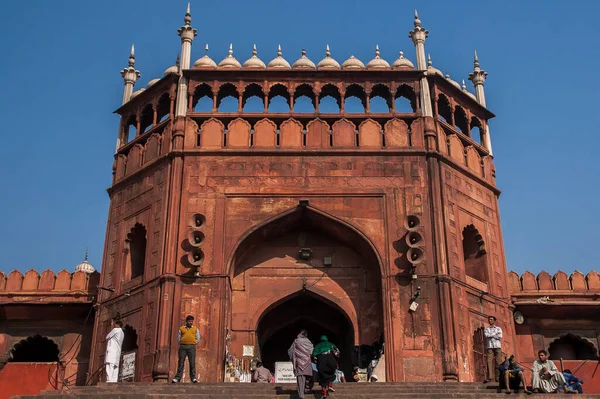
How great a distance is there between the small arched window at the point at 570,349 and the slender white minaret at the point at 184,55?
10.4 meters

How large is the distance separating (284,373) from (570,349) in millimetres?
8066

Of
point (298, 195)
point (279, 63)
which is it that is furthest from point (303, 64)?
point (298, 195)

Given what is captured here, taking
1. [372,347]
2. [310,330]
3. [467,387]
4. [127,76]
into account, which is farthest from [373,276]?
[127,76]

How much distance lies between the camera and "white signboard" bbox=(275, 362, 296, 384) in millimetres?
16562

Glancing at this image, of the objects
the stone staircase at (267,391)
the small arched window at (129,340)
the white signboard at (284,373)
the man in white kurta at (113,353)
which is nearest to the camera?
the stone staircase at (267,391)

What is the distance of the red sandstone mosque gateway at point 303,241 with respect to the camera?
17688 millimetres

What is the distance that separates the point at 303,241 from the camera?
1912 cm

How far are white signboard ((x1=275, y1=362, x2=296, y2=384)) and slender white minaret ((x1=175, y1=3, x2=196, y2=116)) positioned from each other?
20.9 feet

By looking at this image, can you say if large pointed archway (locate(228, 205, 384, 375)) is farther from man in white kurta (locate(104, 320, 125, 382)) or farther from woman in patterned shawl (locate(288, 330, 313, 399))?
woman in patterned shawl (locate(288, 330, 313, 399))

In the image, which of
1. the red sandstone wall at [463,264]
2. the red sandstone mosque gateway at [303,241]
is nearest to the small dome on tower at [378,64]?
the red sandstone mosque gateway at [303,241]

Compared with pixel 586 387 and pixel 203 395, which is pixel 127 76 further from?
pixel 586 387

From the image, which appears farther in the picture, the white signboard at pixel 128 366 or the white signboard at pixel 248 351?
the white signboard at pixel 248 351

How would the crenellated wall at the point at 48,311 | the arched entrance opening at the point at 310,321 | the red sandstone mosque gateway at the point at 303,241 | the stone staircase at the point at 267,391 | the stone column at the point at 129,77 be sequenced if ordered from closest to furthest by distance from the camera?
the stone staircase at the point at 267,391, the red sandstone mosque gateway at the point at 303,241, the arched entrance opening at the point at 310,321, the crenellated wall at the point at 48,311, the stone column at the point at 129,77

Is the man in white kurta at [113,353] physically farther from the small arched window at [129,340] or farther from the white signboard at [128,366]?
the small arched window at [129,340]
